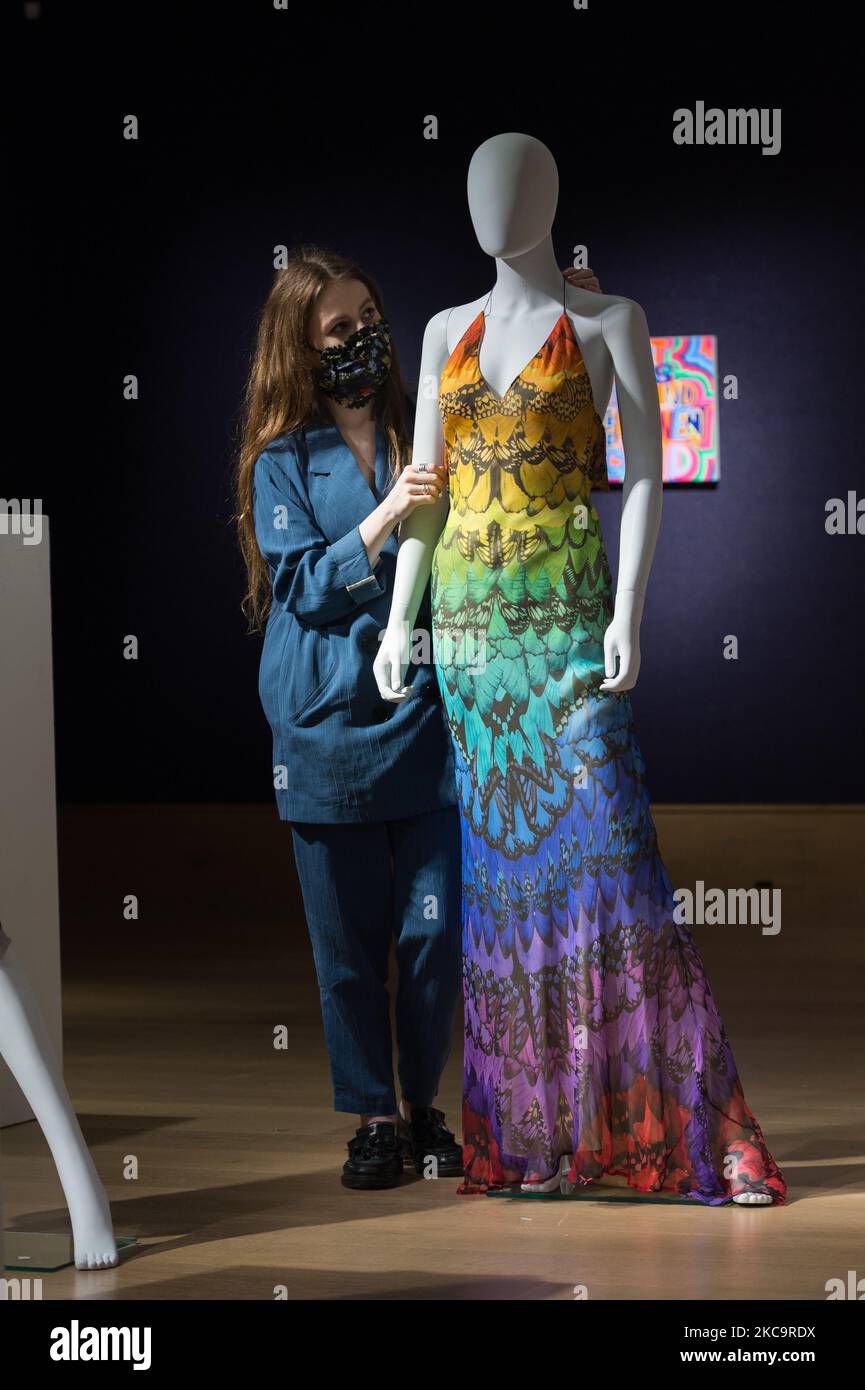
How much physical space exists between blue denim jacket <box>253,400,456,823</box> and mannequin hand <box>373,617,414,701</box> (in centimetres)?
12

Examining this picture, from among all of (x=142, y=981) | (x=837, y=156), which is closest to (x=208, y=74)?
(x=837, y=156)

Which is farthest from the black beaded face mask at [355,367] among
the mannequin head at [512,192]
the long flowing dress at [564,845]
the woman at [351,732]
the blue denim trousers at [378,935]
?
the blue denim trousers at [378,935]

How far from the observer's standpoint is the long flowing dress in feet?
10.9

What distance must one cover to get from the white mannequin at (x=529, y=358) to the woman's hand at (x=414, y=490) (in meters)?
0.05

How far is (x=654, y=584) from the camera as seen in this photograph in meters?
7.39

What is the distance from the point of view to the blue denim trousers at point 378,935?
357 centimetres

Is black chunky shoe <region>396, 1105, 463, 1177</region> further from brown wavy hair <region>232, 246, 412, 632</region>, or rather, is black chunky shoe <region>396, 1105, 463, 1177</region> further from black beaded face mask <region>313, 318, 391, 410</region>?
black beaded face mask <region>313, 318, 391, 410</region>

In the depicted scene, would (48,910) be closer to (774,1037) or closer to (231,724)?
(774,1037)

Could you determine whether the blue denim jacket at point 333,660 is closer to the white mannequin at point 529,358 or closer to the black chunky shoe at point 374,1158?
the white mannequin at point 529,358

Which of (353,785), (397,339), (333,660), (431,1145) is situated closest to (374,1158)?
(431,1145)

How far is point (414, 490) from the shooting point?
3385 millimetres

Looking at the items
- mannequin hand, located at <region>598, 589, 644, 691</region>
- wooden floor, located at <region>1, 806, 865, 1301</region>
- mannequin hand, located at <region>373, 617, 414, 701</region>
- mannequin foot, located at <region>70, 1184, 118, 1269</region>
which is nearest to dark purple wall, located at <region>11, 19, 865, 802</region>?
wooden floor, located at <region>1, 806, 865, 1301</region>

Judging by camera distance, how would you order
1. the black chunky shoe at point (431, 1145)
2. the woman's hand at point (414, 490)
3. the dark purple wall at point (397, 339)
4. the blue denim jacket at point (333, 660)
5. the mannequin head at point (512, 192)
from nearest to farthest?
the mannequin head at point (512, 192), the woman's hand at point (414, 490), the blue denim jacket at point (333, 660), the black chunky shoe at point (431, 1145), the dark purple wall at point (397, 339)

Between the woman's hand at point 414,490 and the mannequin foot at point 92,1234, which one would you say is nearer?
the mannequin foot at point 92,1234
